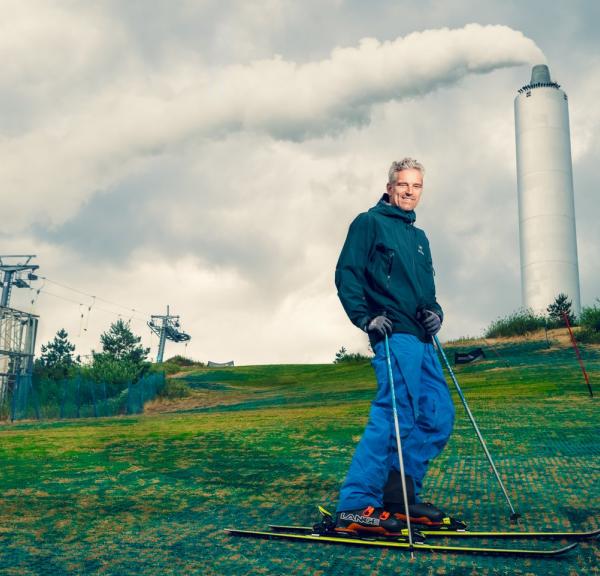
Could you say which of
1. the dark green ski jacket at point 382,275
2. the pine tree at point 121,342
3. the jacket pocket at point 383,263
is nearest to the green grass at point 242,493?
the dark green ski jacket at point 382,275

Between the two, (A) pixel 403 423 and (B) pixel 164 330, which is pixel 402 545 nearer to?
(A) pixel 403 423

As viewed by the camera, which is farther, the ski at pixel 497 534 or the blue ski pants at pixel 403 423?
the blue ski pants at pixel 403 423

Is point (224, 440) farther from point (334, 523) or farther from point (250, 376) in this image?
point (250, 376)

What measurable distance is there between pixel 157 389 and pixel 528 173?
45973 millimetres

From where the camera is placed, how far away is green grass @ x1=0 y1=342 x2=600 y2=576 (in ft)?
9.35

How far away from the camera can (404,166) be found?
12.0ft

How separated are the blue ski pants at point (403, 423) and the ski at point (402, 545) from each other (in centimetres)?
21

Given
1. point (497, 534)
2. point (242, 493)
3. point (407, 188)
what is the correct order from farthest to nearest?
1. point (242, 493)
2. point (407, 188)
3. point (497, 534)

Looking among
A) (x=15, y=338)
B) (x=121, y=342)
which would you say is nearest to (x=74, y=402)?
(x=15, y=338)

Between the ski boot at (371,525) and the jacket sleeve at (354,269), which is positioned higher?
the jacket sleeve at (354,269)

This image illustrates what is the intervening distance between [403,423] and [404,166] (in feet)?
4.16

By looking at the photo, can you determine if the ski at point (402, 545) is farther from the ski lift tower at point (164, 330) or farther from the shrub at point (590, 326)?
the ski lift tower at point (164, 330)

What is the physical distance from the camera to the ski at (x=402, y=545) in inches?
110

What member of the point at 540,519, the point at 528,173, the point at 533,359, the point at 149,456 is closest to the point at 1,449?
the point at 149,456
